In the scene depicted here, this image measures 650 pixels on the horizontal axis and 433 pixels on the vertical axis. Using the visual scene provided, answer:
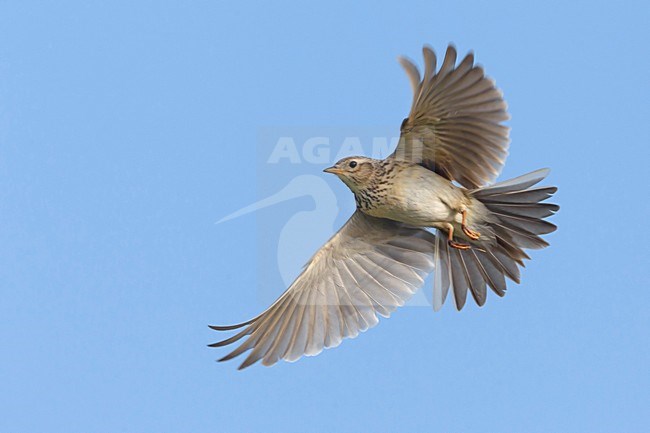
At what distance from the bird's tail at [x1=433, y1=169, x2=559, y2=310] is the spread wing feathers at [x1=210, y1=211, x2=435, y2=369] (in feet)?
1.32

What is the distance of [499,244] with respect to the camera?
948 centimetres

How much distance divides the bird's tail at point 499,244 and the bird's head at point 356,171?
1061 millimetres

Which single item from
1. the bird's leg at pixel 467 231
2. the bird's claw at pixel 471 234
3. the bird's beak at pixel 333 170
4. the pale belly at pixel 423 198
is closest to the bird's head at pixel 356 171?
the bird's beak at pixel 333 170

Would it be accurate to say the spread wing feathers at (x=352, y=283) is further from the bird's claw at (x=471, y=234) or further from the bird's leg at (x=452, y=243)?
the bird's claw at (x=471, y=234)

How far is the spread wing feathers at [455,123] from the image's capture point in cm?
851

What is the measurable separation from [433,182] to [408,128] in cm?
62


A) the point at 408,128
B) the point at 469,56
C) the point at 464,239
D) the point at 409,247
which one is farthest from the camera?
the point at 409,247

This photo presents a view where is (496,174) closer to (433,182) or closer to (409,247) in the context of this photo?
(433,182)

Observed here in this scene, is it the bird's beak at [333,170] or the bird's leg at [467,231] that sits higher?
the bird's beak at [333,170]

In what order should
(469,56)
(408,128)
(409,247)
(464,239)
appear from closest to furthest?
(469,56) < (408,128) < (464,239) < (409,247)

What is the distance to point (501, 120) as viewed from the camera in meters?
8.85

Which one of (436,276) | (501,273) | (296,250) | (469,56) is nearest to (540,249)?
(501,273)

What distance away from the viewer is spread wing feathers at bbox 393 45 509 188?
8508 millimetres

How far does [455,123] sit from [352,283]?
7.66ft
